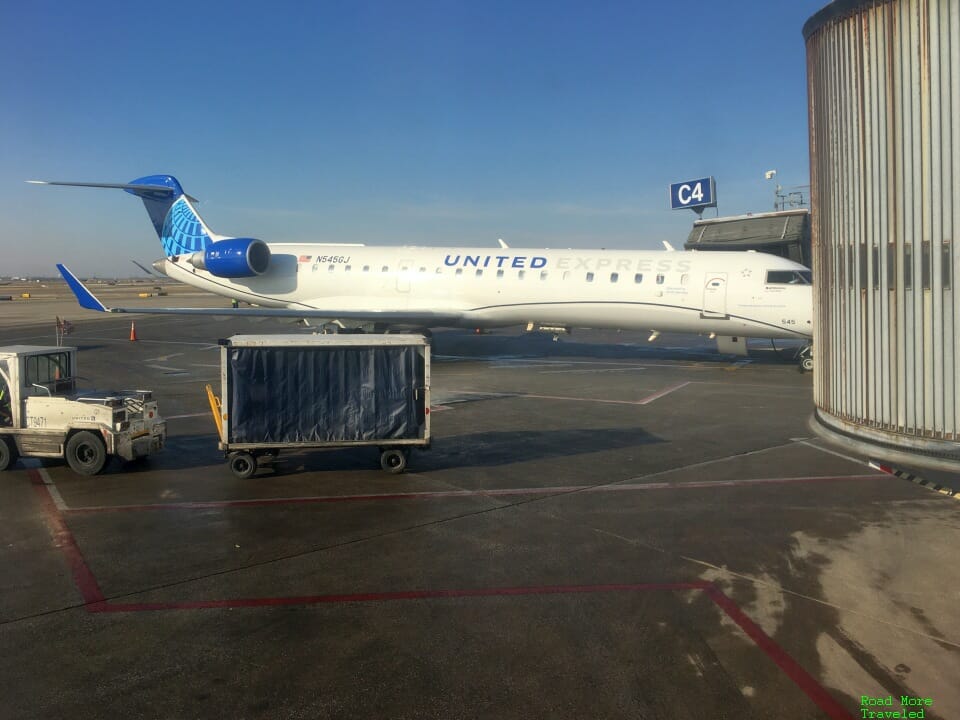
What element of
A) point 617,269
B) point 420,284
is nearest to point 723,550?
point 617,269

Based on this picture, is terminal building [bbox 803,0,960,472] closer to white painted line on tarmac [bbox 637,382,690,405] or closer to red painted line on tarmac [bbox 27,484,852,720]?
white painted line on tarmac [bbox 637,382,690,405]

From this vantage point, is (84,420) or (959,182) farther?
(84,420)

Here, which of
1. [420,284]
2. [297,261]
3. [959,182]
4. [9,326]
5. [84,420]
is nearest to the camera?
[959,182]

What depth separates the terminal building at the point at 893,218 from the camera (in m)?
9.71

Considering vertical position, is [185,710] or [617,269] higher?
[617,269]

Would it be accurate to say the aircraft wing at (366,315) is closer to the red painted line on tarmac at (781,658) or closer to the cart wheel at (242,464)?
the cart wheel at (242,464)

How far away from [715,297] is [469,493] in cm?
1350

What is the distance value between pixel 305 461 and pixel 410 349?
8.53 feet

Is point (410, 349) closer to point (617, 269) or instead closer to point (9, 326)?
point (617, 269)

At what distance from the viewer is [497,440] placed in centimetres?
1280

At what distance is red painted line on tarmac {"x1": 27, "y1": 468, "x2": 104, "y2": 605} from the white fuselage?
47.4 ft

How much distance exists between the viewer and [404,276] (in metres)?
25.0

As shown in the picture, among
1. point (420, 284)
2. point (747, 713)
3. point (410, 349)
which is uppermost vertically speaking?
point (420, 284)

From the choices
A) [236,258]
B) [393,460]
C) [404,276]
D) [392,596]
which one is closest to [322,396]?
[393,460]
